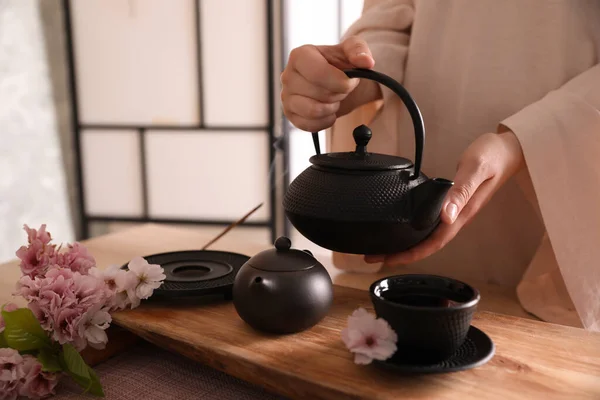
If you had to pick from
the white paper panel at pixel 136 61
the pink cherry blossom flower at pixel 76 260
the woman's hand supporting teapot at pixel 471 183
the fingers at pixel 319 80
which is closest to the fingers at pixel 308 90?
the fingers at pixel 319 80

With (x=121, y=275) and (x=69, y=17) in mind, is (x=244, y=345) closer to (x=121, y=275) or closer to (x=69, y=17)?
(x=121, y=275)

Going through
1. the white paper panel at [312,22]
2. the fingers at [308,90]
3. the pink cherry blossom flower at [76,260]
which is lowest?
the pink cherry blossom flower at [76,260]

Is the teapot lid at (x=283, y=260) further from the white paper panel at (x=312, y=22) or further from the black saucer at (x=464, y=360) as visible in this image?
the white paper panel at (x=312, y=22)

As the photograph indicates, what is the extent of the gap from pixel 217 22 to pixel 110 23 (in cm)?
64

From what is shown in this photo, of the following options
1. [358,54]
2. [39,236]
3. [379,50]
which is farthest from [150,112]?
[358,54]

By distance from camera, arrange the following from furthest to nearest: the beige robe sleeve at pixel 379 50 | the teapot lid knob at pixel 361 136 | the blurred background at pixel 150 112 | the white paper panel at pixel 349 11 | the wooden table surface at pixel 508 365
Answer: the blurred background at pixel 150 112 → the white paper panel at pixel 349 11 → the beige robe sleeve at pixel 379 50 → the teapot lid knob at pixel 361 136 → the wooden table surface at pixel 508 365

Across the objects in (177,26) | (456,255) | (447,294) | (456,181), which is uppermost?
(177,26)

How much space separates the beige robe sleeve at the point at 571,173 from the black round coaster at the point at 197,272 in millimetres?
584

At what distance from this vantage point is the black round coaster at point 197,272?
0.97 meters

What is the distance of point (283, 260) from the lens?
0.86 meters

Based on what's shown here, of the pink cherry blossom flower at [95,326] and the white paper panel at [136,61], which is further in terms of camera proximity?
the white paper panel at [136,61]

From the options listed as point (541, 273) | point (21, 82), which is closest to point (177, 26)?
point (21, 82)

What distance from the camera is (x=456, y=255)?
1324 millimetres

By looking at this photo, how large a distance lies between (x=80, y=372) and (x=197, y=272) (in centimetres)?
33
